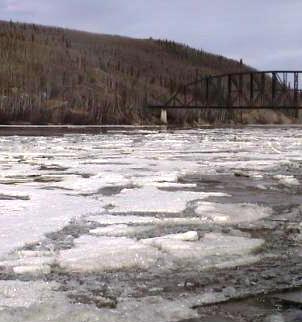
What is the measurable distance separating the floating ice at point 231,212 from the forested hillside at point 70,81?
8073 cm

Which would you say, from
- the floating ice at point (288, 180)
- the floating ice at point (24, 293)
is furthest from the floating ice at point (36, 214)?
the floating ice at point (288, 180)

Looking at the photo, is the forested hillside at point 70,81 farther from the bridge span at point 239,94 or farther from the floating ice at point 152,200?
the floating ice at point 152,200

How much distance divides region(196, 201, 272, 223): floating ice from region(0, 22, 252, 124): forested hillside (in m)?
80.7

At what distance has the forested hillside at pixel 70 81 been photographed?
308ft

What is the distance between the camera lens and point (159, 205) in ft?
28.6

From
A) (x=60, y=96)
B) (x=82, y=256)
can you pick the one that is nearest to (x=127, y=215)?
(x=82, y=256)

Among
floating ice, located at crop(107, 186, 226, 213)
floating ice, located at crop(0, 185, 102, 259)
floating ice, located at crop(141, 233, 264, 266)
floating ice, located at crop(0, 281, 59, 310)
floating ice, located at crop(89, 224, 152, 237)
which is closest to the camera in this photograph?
floating ice, located at crop(0, 281, 59, 310)

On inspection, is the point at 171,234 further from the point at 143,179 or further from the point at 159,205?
the point at 143,179

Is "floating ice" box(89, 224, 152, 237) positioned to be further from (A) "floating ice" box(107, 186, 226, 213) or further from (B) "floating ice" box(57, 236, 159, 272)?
(A) "floating ice" box(107, 186, 226, 213)

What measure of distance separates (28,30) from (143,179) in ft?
523

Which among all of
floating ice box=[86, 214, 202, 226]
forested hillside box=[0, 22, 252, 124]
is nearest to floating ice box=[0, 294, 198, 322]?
floating ice box=[86, 214, 202, 226]

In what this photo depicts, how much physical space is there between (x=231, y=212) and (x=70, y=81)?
108808 mm

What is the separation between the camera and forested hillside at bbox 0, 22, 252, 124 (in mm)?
93938

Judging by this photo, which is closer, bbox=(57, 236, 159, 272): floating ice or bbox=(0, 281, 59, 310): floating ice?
bbox=(0, 281, 59, 310): floating ice
